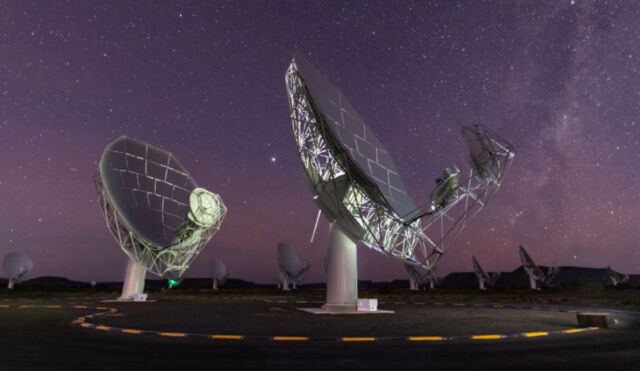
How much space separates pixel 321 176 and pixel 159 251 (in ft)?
66.8

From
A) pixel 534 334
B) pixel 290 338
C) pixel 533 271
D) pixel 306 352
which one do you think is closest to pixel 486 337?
pixel 534 334

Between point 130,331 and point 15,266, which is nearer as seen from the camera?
point 130,331

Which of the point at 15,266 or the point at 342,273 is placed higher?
the point at 15,266

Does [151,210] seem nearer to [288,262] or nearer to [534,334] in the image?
[534,334]

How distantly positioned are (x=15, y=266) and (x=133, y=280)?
Result: 46382mm

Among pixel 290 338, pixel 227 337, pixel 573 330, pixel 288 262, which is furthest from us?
pixel 288 262

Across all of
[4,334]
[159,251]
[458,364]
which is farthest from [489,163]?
[159,251]

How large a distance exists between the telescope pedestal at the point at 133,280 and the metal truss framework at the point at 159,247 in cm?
144

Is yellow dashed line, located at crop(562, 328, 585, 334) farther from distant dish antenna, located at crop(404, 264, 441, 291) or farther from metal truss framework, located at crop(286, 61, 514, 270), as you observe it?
distant dish antenna, located at crop(404, 264, 441, 291)

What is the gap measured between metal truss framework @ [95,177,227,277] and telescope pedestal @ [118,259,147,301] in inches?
56.7

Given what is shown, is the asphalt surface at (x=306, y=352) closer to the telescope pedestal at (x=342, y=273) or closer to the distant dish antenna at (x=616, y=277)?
the telescope pedestal at (x=342, y=273)

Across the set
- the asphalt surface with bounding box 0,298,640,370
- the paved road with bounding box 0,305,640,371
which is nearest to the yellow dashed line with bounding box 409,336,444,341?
the asphalt surface with bounding box 0,298,640,370

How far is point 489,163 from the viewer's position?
20953mm

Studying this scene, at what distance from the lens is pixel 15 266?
71312 mm
